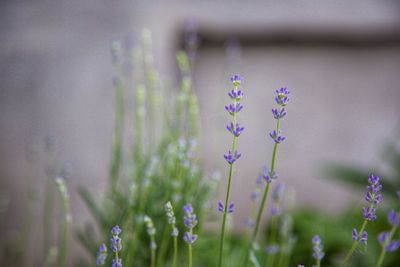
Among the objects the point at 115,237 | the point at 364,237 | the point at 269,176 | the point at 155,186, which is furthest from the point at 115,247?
the point at 155,186

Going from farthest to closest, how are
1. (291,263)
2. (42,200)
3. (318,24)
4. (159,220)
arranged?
(318,24) < (42,200) < (291,263) < (159,220)

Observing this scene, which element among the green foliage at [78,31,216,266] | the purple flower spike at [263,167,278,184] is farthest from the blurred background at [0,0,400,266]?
the purple flower spike at [263,167,278,184]

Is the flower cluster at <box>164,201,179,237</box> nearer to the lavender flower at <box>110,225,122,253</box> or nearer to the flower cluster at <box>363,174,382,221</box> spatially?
the lavender flower at <box>110,225,122,253</box>

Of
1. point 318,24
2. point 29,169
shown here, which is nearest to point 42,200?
point 29,169

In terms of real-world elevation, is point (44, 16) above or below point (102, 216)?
above

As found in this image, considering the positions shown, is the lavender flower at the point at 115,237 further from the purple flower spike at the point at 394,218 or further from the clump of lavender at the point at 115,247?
the purple flower spike at the point at 394,218

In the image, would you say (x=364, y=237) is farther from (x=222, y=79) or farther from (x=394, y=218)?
(x=222, y=79)

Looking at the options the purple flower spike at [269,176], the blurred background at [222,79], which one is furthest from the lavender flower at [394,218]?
the blurred background at [222,79]

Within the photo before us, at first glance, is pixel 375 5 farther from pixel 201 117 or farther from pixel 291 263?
pixel 291 263
